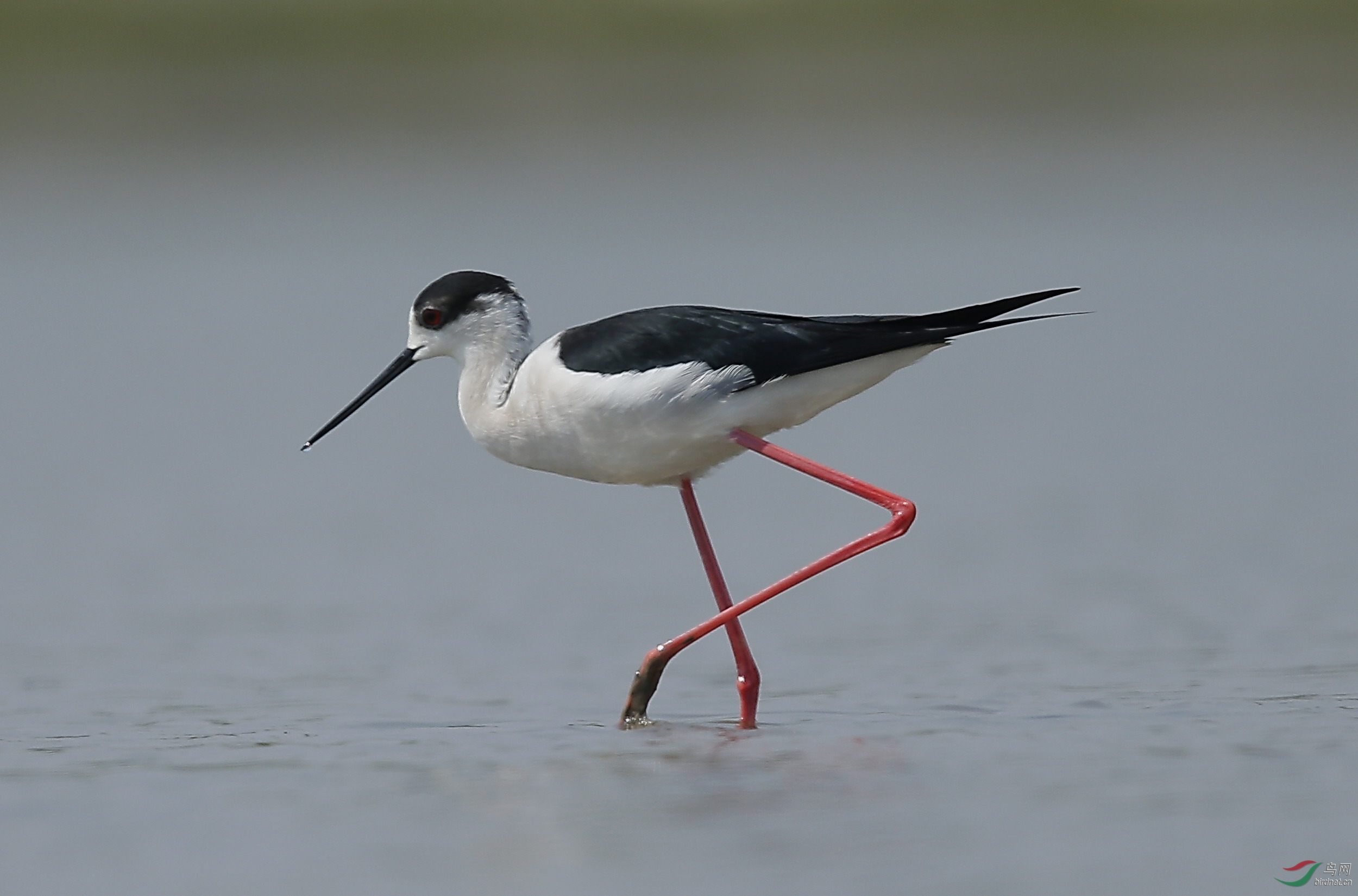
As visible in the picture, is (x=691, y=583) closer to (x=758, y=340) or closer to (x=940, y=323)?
(x=758, y=340)

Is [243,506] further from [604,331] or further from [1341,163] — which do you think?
[1341,163]

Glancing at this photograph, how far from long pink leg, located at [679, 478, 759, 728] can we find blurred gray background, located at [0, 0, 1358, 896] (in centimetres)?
9

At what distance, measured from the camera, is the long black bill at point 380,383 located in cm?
586

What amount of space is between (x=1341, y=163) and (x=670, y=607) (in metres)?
12.2

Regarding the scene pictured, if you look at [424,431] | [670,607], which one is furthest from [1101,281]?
[670,607]

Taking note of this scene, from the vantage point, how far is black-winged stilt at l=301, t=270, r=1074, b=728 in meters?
5.27

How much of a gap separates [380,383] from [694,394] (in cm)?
113

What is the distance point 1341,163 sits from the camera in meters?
17.1

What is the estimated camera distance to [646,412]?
17.2 ft
